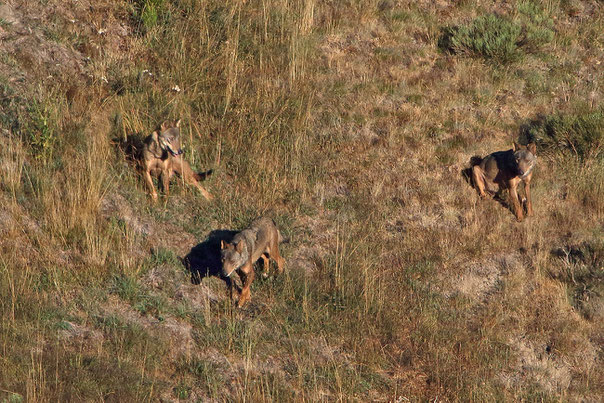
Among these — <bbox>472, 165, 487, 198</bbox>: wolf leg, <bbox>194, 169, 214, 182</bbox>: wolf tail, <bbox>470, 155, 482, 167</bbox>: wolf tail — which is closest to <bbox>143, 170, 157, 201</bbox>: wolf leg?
<bbox>194, 169, 214, 182</bbox>: wolf tail

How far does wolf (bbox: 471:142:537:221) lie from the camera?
1084 cm

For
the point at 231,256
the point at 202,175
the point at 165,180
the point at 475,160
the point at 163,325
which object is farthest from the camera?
the point at 475,160

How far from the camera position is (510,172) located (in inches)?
438

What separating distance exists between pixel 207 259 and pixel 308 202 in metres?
1.95

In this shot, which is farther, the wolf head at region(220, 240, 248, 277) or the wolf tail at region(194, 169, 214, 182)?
the wolf tail at region(194, 169, 214, 182)

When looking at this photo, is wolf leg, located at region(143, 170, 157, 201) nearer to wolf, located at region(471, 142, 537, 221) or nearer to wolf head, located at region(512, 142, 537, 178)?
wolf, located at region(471, 142, 537, 221)

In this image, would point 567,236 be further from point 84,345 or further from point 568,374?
point 84,345

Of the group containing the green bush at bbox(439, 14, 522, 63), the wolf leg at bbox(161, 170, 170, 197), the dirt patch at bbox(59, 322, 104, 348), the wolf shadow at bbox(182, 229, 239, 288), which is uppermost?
the green bush at bbox(439, 14, 522, 63)

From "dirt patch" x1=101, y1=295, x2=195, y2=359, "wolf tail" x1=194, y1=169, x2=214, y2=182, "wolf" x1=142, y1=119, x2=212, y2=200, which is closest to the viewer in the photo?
"dirt patch" x1=101, y1=295, x2=195, y2=359

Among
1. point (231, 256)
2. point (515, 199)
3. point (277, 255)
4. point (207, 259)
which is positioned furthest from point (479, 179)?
point (231, 256)

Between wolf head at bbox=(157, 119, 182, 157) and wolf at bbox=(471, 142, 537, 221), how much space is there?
14.9ft

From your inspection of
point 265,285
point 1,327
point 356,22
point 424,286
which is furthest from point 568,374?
point 356,22

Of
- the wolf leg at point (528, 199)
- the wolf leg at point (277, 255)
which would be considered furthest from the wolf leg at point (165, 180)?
the wolf leg at point (528, 199)

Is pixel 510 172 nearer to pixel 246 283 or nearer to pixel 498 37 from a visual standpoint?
pixel 498 37
